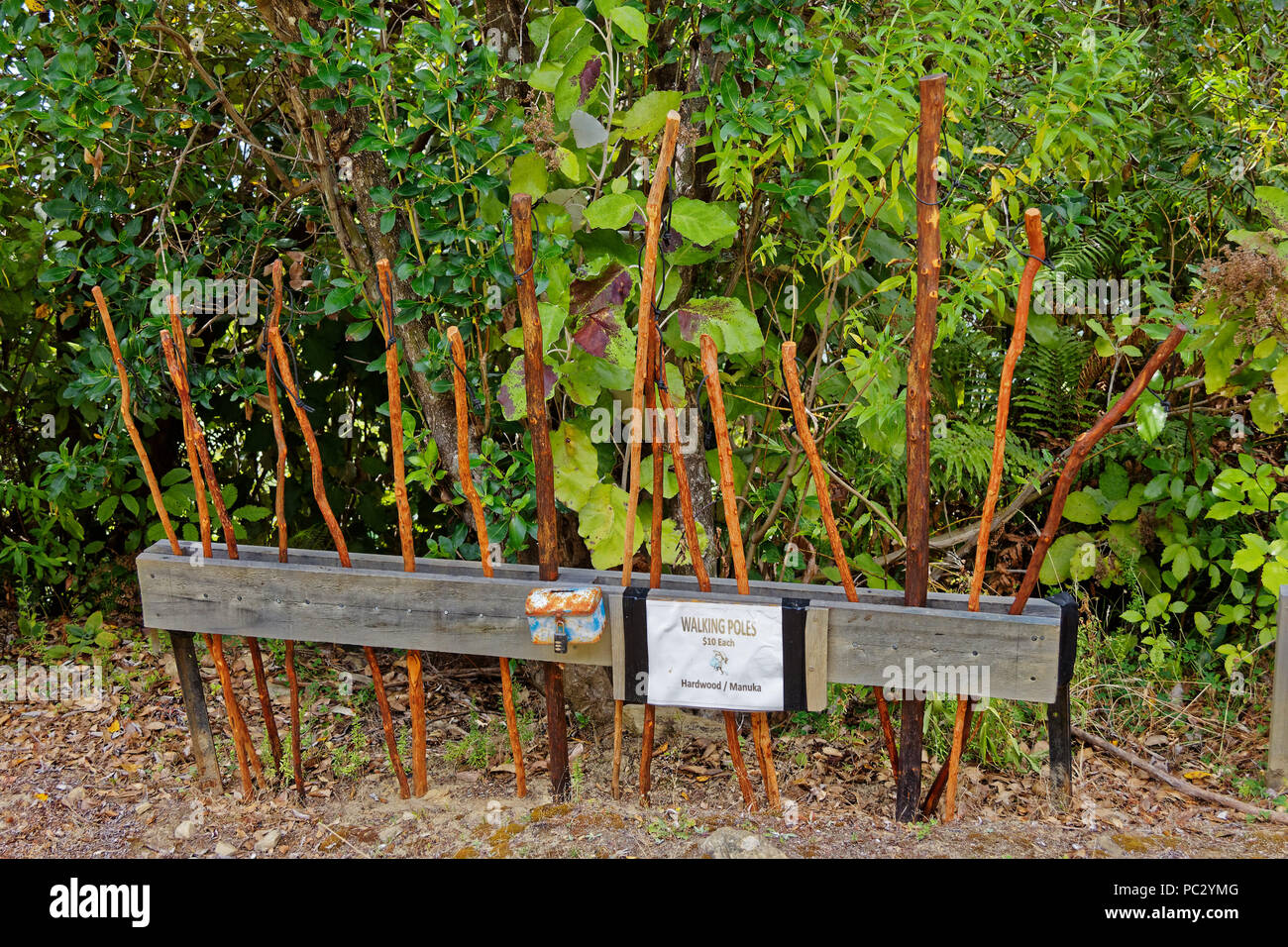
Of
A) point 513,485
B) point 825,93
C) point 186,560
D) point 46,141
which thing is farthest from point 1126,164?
point 46,141

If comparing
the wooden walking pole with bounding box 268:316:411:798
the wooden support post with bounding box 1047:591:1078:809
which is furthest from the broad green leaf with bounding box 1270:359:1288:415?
the wooden walking pole with bounding box 268:316:411:798

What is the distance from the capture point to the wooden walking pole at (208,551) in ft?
8.88

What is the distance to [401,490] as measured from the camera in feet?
8.83

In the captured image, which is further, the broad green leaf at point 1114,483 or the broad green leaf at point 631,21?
the broad green leaf at point 1114,483

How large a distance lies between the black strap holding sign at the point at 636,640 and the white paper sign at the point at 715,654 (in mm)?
17

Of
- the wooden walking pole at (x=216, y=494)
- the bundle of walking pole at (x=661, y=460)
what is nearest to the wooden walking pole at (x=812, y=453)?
the bundle of walking pole at (x=661, y=460)

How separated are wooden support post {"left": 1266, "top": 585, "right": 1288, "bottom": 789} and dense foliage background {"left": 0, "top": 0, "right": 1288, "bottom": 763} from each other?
0.39 feet

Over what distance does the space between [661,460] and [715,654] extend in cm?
49

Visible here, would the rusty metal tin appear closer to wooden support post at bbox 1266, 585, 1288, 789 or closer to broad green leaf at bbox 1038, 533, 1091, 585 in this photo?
wooden support post at bbox 1266, 585, 1288, 789

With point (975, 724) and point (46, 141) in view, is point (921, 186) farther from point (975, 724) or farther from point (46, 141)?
point (46, 141)

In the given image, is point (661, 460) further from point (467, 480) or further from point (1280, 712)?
point (1280, 712)

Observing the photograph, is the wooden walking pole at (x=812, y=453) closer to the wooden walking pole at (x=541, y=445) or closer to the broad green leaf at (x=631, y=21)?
the wooden walking pole at (x=541, y=445)

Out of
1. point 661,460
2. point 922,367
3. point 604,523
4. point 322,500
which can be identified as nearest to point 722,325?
point 661,460

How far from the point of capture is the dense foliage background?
8.52 ft
